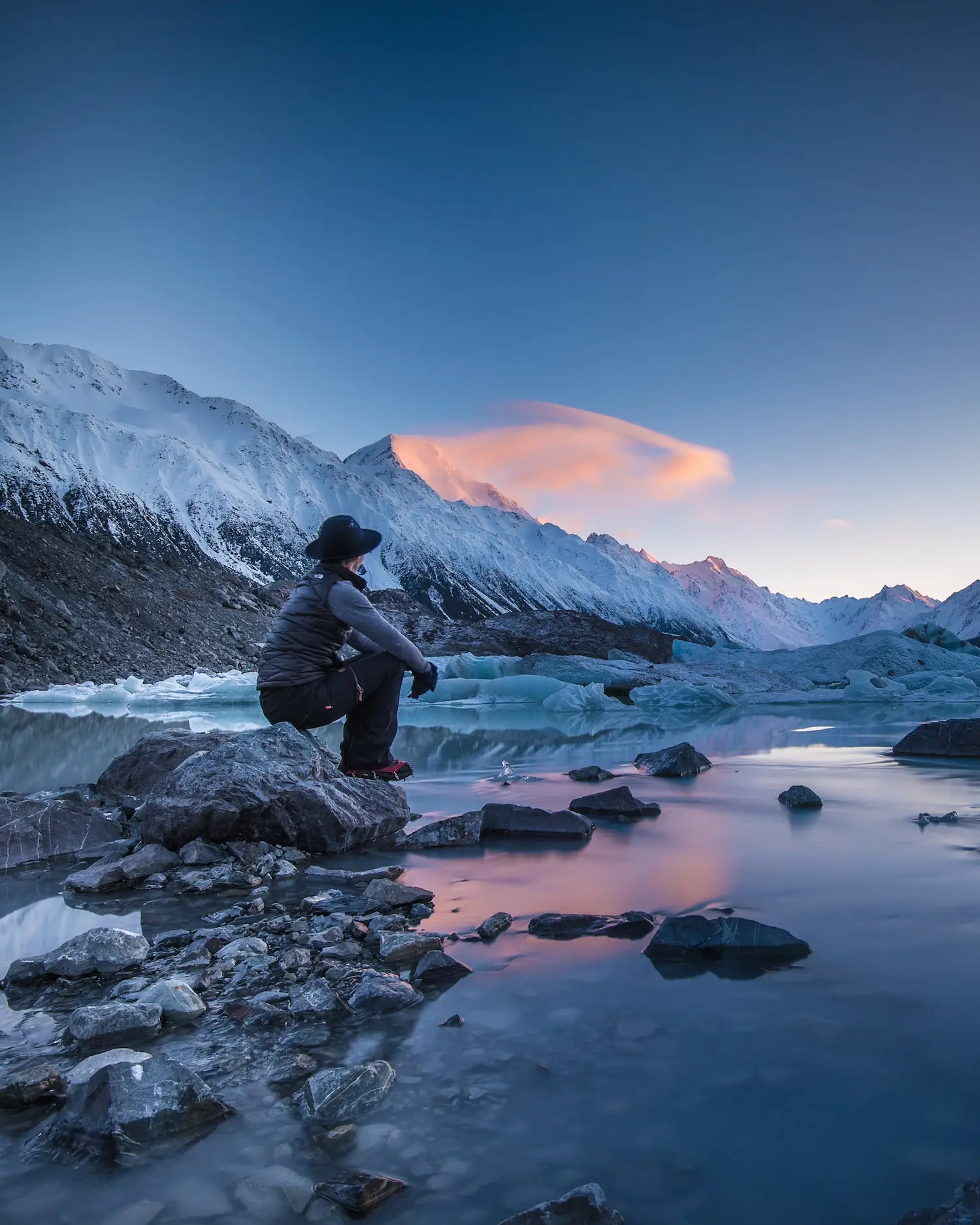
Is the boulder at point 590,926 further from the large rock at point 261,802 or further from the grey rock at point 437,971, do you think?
the large rock at point 261,802

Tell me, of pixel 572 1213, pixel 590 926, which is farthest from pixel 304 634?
pixel 572 1213

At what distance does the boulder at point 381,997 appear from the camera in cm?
227

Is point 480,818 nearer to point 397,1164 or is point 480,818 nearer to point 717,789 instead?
point 717,789

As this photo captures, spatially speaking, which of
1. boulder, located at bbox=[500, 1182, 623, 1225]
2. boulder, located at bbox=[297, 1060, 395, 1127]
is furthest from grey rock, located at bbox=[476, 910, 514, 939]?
boulder, located at bbox=[500, 1182, 623, 1225]

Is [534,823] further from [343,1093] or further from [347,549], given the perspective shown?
[343,1093]

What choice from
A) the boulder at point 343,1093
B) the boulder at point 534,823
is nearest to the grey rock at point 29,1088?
the boulder at point 343,1093

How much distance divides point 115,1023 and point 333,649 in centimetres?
335

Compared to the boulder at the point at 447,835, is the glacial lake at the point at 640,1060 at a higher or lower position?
higher

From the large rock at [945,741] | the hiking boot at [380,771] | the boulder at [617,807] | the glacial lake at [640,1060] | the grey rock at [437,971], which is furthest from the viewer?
the large rock at [945,741]

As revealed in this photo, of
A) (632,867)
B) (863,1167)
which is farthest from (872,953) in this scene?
(632,867)

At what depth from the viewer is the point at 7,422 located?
90.8 meters

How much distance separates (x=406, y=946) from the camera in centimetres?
268

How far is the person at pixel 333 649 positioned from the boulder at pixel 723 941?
8.77 feet

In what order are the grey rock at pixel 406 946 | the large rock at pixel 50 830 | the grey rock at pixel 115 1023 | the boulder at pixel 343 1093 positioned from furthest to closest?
the large rock at pixel 50 830, the grey rock at pixel 406 946, the grey rock at pixel 115 1023, the boulder at pixel 343 1093
